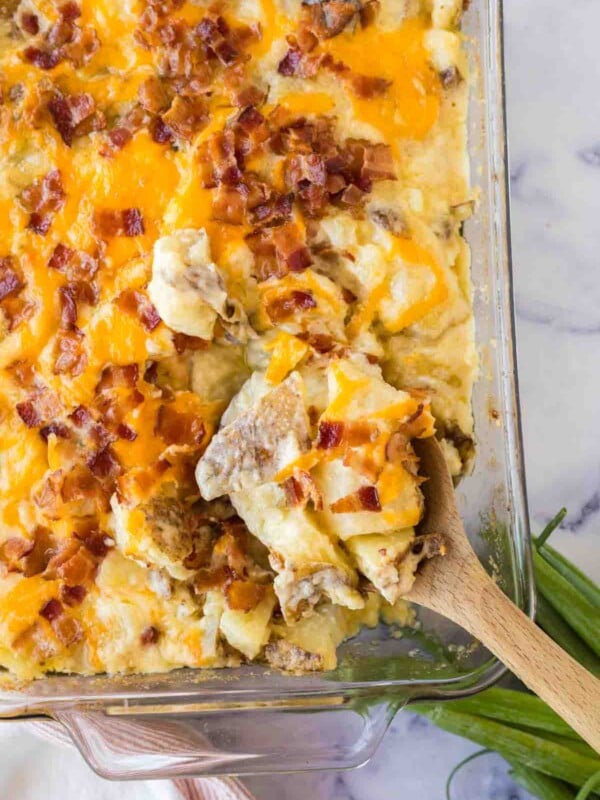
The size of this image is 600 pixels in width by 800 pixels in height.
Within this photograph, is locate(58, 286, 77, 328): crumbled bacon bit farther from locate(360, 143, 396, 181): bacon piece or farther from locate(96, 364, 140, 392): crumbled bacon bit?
locate(360, 143, 396, 181): bacon piece

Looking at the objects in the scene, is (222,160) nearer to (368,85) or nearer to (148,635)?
(368,85)

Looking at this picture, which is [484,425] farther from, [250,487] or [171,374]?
[171,374]

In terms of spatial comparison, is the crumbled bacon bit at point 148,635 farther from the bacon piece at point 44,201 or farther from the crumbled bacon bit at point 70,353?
the bacon piece at point 44,201

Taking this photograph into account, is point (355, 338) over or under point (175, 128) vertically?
under

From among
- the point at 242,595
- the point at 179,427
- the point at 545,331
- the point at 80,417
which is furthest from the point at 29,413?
the point at 545,331

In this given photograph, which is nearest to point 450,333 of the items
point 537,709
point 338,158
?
point 338,158
